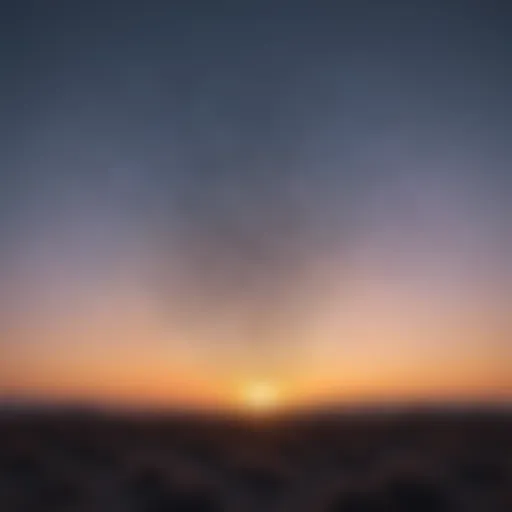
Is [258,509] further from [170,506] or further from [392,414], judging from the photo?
[392,414]

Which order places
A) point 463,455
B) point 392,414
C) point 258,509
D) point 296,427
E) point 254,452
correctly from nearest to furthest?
point 258,509 < point 463,455 < point 254,452 < point 296,427 < point 392,414

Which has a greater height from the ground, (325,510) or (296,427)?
(296,427)

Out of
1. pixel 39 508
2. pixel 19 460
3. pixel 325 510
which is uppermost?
pixel 19 460

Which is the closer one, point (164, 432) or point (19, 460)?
point (19, 460)

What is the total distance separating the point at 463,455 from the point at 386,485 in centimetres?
360

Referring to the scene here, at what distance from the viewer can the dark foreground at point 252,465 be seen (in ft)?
40.7

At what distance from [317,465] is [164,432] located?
573 centimetres

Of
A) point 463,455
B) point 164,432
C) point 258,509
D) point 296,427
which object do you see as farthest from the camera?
point 296,427

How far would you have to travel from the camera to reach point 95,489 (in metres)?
12.9

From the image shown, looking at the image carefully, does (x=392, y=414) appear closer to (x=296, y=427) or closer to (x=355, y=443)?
(x=296, y=427)

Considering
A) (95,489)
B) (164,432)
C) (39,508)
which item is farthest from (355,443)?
(39,508)

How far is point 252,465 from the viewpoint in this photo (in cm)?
1563

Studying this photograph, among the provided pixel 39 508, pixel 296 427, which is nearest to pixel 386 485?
pixel 39 508

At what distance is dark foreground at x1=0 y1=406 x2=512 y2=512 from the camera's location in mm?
12406
